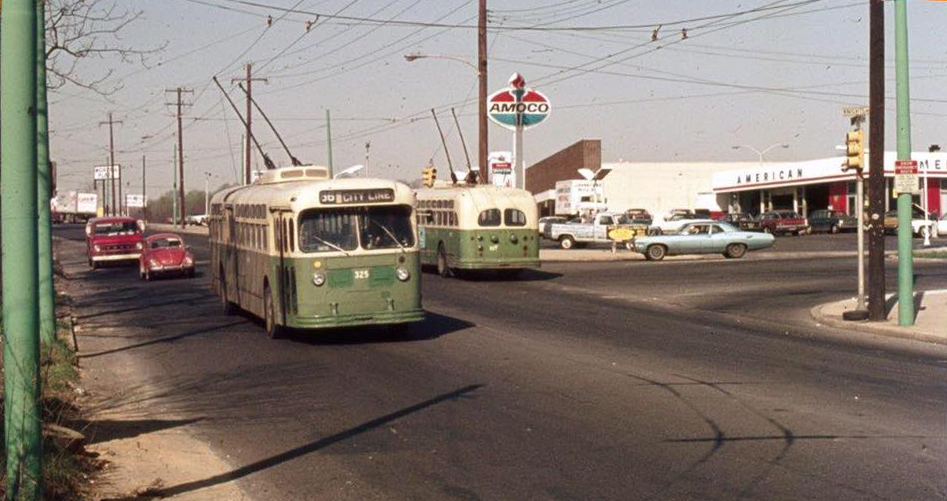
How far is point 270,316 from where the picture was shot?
19.9m

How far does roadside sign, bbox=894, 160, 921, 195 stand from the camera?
67.7 feet

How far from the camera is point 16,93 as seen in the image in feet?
21.9

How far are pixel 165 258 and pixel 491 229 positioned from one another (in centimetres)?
1106

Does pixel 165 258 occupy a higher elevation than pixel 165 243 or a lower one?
lower

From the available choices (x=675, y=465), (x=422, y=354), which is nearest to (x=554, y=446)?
(x=675, y=465)

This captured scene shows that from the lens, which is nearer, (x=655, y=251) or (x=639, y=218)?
(x=655, y=251)

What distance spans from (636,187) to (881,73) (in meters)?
80.0

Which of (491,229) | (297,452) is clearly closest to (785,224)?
(491,229)

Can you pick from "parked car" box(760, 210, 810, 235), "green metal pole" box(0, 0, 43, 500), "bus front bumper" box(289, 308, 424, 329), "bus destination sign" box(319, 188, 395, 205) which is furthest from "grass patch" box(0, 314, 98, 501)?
"parked car" box(760, 210, 810, 235)

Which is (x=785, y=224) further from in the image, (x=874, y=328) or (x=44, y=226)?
(x=44, y=226)

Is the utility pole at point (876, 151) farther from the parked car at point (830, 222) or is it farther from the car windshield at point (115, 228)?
the parked car at point (830, 222)

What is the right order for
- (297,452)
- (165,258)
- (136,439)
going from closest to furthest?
(297,452) < (136,439) < (165,258)

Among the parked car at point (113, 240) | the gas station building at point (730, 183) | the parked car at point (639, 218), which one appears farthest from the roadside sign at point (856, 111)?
the gas station building at point (730, 183)

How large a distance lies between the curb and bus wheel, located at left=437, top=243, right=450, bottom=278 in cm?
1488
